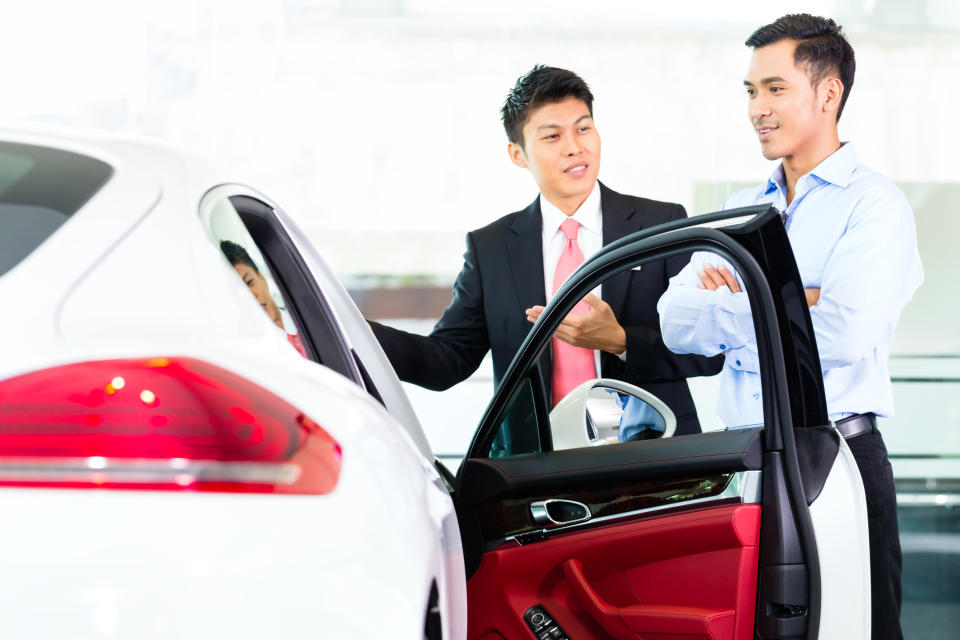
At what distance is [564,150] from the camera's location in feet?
10.5

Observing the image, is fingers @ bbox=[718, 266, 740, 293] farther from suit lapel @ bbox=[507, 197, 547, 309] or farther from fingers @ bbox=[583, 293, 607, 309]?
suit lapel @ bbox=[507, 197, 547, 309]

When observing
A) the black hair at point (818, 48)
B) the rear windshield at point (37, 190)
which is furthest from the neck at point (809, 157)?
the rear windshield at point (37, 190)

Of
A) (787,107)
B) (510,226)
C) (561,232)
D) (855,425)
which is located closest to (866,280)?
(855,425)

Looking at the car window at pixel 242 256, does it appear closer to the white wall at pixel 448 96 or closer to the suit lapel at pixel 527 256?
the suit lapel at pixel 527 256

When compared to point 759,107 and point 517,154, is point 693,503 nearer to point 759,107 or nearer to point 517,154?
point 759,107

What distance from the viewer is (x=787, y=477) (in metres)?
1.52

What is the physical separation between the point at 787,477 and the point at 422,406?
4257mm

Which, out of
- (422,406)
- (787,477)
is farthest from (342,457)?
(422,406)

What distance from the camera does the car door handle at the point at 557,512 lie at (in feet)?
5.89

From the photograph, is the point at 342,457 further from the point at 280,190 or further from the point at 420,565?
the point at 280,190

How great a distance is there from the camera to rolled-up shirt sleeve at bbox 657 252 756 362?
2080 millimetres

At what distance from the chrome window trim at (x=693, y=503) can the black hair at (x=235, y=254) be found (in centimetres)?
73

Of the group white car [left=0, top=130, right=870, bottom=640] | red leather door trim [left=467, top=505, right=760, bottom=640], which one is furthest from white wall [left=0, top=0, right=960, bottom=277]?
white car [left=0, top=130, right=870, bottom=640]

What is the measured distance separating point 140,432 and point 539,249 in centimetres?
240
